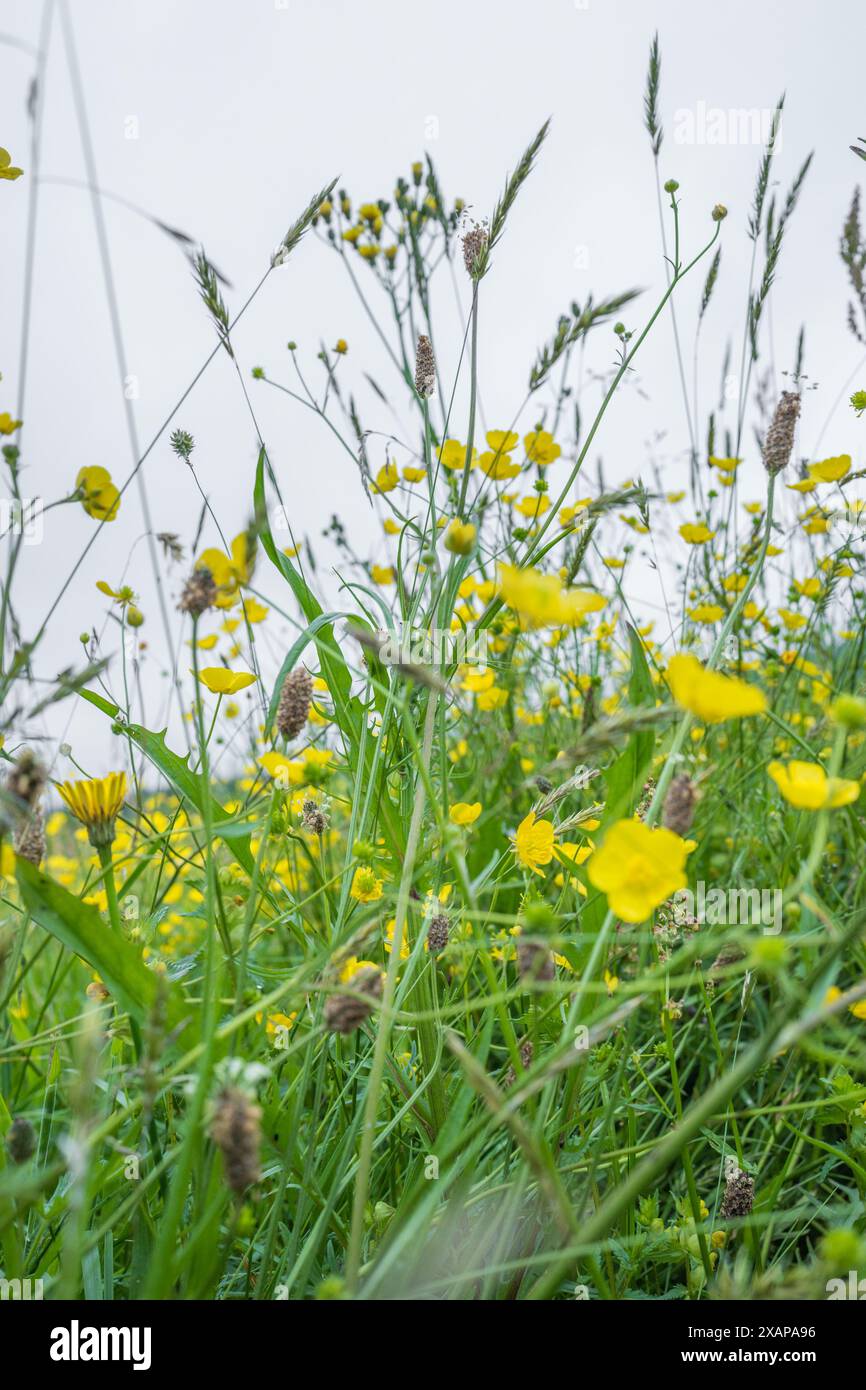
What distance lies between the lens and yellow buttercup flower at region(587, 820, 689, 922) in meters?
0.53

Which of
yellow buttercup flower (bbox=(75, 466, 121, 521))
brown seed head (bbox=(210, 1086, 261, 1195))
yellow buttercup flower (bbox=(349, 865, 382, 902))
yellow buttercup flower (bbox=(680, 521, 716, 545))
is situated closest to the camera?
brown seed head (bbox=(210, 1086, 261, 1195))

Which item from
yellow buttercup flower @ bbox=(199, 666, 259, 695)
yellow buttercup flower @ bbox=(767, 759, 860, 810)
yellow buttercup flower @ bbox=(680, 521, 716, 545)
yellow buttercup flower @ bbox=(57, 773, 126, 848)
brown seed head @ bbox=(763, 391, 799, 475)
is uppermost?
yellow buttercup flower @ bbox=(680, 521, 716, 545)

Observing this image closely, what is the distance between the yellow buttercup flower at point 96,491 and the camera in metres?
0.79

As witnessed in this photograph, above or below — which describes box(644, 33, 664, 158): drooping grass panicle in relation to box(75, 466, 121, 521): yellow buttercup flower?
above

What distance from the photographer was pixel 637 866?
0.55 metres

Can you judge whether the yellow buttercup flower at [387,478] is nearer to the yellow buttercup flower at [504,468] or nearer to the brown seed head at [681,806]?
the yellow buttercup flower at [504,468]

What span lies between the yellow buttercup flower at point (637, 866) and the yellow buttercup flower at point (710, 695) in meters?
0.08

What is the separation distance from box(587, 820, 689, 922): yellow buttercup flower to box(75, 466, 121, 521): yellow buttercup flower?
0.54 meters

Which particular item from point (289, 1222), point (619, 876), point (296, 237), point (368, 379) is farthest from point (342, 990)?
point (368, 379)

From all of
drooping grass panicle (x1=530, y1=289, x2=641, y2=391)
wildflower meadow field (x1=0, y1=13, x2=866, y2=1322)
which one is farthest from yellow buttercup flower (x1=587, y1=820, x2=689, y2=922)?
drooping grass panicle (x1=530, y1=289, x2=641, y2=391)

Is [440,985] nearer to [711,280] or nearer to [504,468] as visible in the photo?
[504,468]

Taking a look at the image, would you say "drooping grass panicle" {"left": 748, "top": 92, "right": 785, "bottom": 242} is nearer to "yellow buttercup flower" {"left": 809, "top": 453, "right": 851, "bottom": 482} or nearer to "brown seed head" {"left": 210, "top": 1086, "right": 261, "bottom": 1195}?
"yellow buttercup flower" {"left": 809, "top": 453, "right": 851, "bottom": 482}
